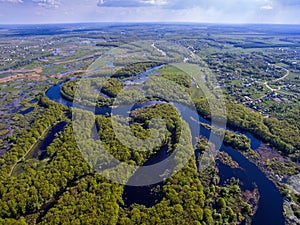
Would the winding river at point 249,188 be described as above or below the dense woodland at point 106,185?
below

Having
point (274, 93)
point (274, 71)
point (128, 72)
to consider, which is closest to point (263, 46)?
point (274, 71)

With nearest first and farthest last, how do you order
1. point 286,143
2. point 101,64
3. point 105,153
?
point 105,153 → point 286,143 → point 101,64

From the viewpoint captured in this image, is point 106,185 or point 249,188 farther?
point 249,188

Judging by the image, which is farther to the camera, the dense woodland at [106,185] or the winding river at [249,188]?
the winding river at [249,188]

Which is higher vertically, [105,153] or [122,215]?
[105,153]

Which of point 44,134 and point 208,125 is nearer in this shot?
point 44,134

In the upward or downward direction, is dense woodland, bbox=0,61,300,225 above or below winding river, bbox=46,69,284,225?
above

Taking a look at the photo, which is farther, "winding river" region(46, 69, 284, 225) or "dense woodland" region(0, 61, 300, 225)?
"winding river" region(46, 69, 284, 225)

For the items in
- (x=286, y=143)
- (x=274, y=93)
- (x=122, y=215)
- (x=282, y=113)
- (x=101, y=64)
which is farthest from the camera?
(x=101, y=64)

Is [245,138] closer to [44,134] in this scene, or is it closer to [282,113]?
[282,113]

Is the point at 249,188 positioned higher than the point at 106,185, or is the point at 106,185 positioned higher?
the point at 106,185
